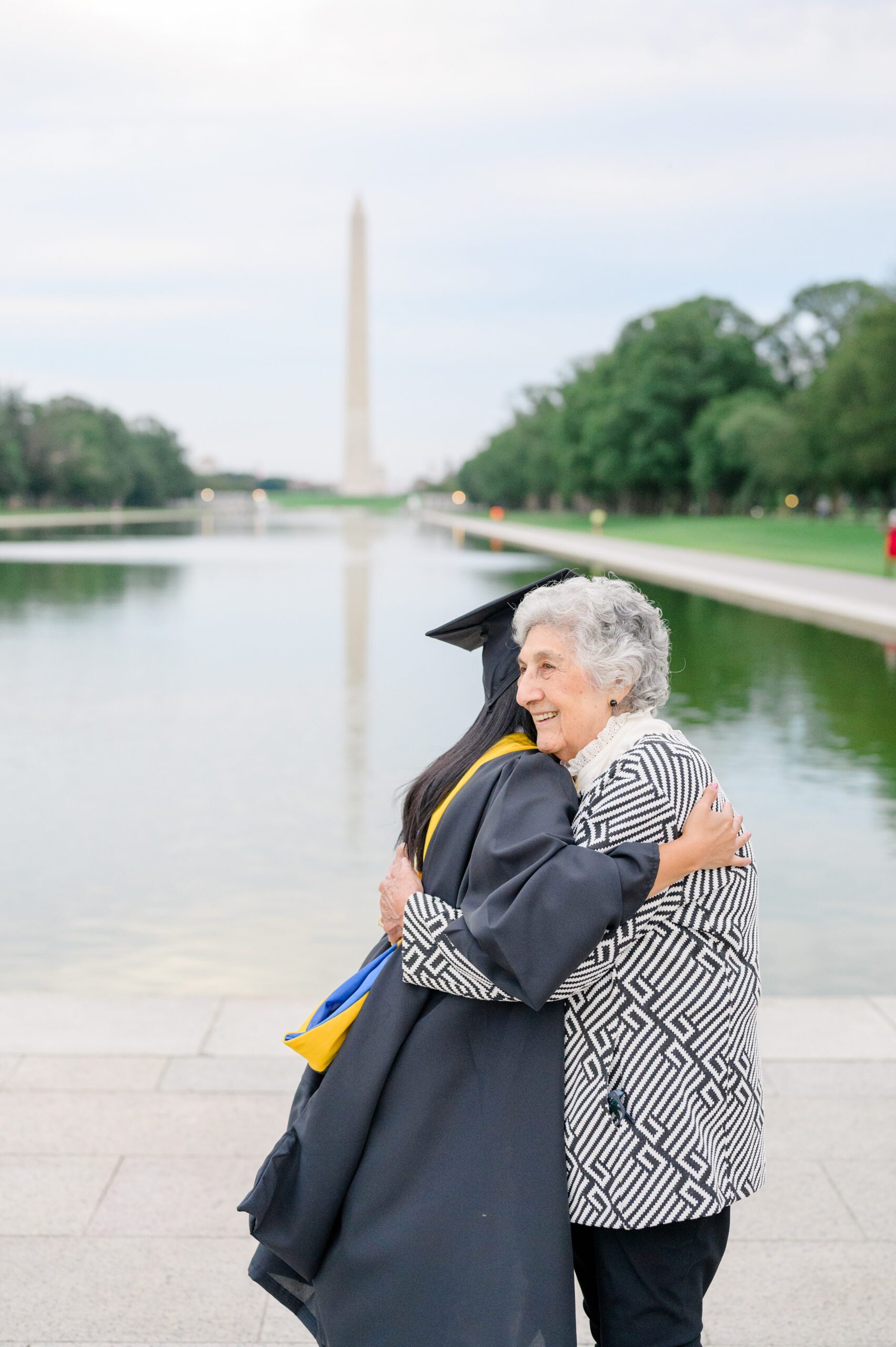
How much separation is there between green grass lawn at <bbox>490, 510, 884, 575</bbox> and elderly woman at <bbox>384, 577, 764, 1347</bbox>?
101 ft

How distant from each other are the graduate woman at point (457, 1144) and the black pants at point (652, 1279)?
0.11 meters

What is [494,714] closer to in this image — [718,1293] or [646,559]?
[718,1293]

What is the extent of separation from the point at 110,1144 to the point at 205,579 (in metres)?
Result: 27.5

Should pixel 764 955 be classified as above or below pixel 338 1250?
below

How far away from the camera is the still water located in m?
6.56

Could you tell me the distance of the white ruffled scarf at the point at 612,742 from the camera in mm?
2371

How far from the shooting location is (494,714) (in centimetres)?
250

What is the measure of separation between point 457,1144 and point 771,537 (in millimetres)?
54280

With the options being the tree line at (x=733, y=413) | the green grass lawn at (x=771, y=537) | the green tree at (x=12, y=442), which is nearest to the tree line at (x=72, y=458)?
the green tree at (x=12, y=442)

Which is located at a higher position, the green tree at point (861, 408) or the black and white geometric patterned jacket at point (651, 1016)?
the green tree at point (861, 408)

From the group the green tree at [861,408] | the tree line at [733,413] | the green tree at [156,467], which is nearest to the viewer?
the green tree at [861,408]

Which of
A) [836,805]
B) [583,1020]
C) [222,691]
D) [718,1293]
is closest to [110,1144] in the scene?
[718,1293]

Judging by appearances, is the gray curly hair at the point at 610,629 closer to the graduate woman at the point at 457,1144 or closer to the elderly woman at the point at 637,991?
the elderly woman at the point at 637,991

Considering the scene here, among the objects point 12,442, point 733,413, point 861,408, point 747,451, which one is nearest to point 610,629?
point 861,408
